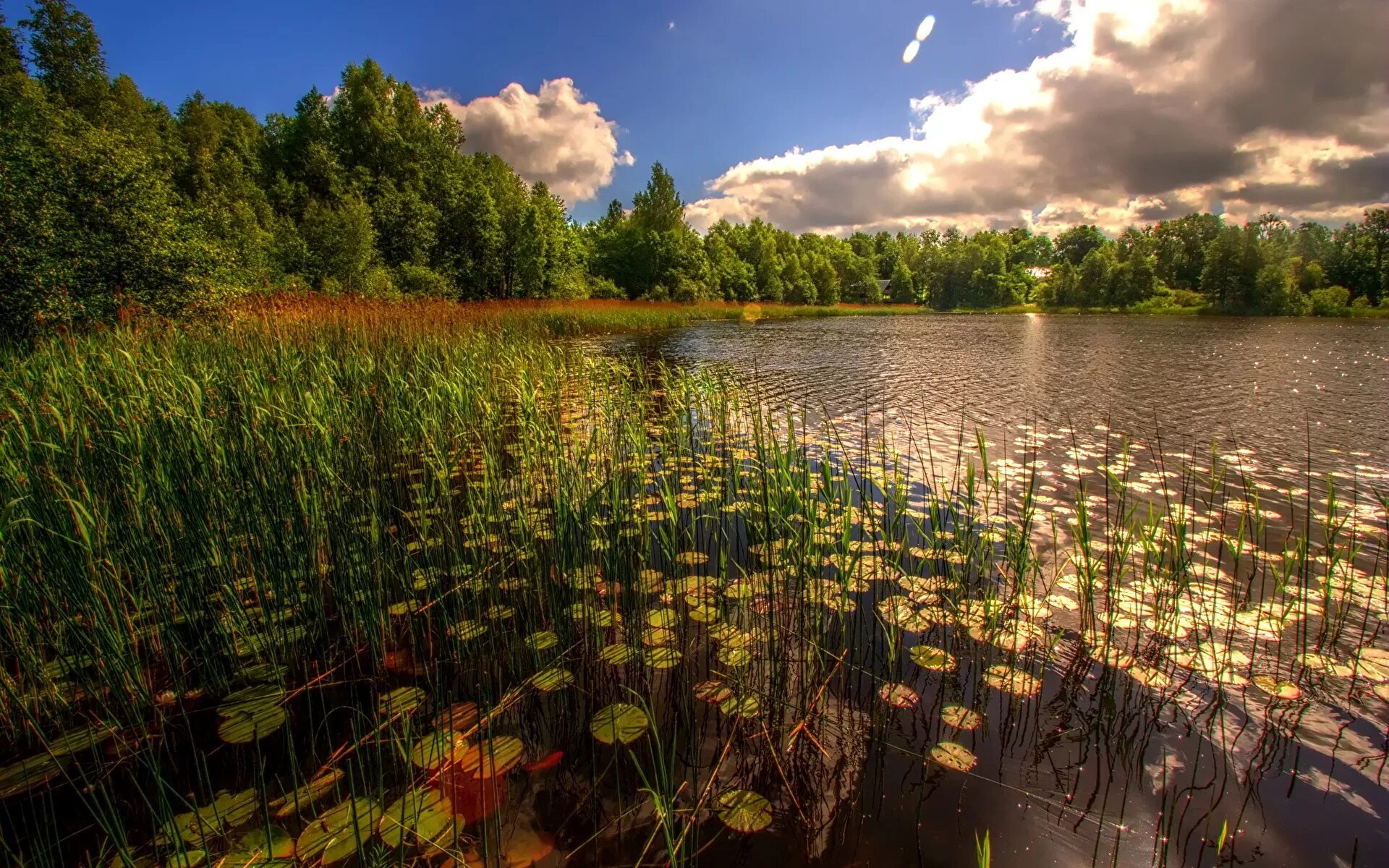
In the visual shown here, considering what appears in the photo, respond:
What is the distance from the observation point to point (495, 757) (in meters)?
2.22

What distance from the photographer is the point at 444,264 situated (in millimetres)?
36219

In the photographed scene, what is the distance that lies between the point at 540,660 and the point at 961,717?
200 centimetres

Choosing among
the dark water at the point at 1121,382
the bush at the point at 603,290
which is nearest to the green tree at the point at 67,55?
the bush at the point at 603,290

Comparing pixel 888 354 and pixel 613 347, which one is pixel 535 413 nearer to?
pixel 613 347

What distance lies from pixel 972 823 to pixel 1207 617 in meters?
2.25

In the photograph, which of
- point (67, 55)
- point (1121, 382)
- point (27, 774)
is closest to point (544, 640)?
point (27, 774)

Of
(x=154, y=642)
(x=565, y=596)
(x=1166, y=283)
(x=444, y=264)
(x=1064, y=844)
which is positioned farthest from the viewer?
(x=1166, y=283)

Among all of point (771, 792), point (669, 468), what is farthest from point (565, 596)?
point (669, 468)

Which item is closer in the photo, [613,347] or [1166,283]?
[613,347]

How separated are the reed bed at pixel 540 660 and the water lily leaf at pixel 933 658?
0.03 m

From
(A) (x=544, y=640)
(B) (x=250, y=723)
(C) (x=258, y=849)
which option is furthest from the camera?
(A) (x=544, y=640)

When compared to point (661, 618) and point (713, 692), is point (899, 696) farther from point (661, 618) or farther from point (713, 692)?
point (661, 618)

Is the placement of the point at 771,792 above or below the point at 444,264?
below

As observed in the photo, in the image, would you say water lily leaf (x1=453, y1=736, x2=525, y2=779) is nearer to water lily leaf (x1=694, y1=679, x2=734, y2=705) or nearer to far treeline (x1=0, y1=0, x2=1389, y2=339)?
water lily leaf (x1=694, y1=679, x2=734, y2=705)
